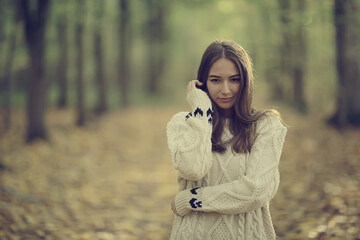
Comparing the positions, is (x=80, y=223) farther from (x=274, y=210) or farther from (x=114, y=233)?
(x=274, y=210)

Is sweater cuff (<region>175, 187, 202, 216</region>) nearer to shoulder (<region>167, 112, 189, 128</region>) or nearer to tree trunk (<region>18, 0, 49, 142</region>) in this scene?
shoulder (<region>167, 112, 189, 128</region>)

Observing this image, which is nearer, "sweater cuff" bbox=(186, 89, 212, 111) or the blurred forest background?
"sweater cuff" bbox=(186, 89, 212, 111)

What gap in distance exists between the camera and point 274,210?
19.5 feet

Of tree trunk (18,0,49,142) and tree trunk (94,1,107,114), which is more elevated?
tree trunk (94,1,107,114)

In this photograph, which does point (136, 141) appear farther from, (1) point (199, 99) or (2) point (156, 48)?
(2) point (156, 48)

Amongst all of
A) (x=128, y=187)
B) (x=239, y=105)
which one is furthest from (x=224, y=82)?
(x=128, y=187)

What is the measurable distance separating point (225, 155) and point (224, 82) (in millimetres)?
570

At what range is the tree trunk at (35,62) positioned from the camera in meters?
10.6

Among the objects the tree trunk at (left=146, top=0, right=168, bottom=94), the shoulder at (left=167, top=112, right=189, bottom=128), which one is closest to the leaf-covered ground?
the shoulder at (left=167, top=112, right=189, bottom=128)

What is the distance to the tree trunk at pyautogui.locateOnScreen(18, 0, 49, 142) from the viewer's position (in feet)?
34.8

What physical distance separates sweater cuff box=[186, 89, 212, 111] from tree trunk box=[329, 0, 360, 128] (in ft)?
25.1

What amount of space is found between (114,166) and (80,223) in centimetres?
419

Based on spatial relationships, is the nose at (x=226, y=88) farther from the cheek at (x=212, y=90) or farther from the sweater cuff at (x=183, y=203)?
the sweater cuff at (x=183, y=203)

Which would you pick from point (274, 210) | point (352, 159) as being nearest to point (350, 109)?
point (352, 159)
